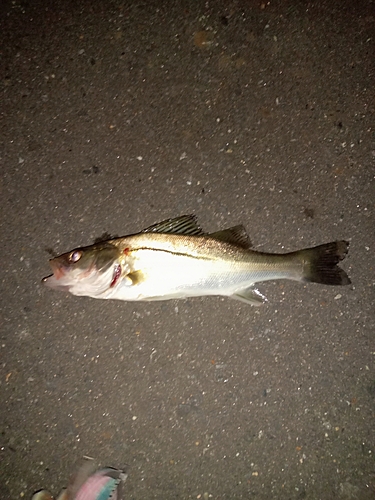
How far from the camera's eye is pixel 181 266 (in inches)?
91.2

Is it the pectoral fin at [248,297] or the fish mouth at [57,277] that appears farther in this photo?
the pectoral fin at [248,297]

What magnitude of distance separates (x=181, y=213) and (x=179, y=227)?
263 millimetres

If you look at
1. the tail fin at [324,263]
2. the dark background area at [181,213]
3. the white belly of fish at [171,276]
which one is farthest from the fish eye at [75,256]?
the tail fin at [324,263]

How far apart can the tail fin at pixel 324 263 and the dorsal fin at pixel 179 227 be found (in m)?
0.69

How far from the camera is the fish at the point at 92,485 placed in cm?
256

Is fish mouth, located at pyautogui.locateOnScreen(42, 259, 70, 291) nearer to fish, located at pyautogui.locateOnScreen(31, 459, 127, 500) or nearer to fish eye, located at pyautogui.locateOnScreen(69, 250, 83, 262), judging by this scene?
fish eye, located at pyautogui.locateOnScreen(69, 250, 83, 262)

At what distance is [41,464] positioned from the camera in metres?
2.64

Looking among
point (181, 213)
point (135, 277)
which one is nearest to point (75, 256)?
point (135, 277)

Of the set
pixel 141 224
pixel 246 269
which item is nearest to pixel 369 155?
pixel 246 269

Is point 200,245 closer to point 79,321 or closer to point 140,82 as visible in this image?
point 79,321

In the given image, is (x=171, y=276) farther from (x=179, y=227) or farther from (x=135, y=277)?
(x=179, y=227)

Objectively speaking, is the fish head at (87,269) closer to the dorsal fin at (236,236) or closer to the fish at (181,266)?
the fish at (181,266)

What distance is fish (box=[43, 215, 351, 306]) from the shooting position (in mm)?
2271

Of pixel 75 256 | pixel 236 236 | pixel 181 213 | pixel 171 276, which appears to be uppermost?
pixel 181 213
